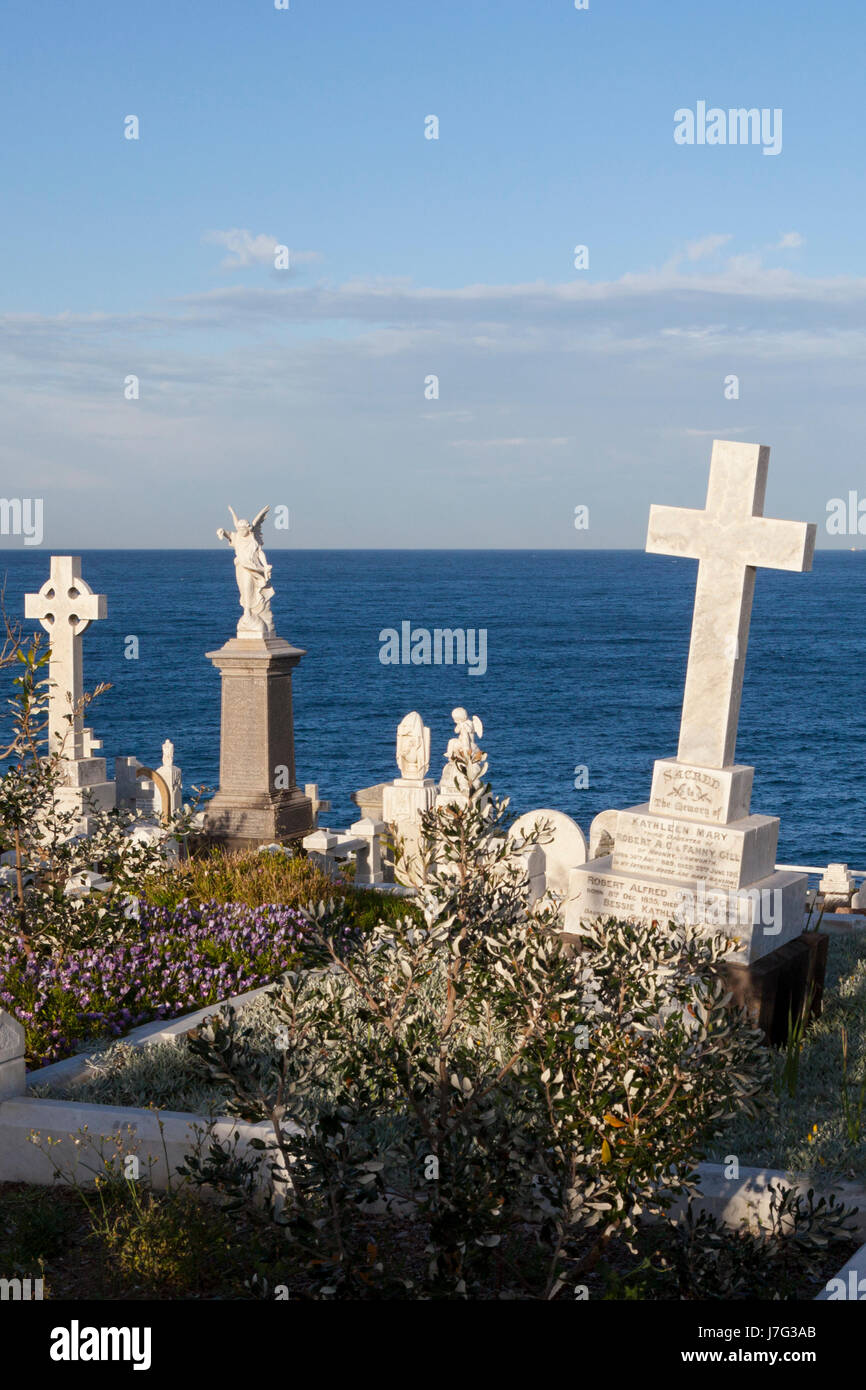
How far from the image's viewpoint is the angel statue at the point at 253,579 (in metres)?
15.7

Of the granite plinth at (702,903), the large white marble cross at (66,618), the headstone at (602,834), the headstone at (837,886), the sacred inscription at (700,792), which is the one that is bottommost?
the headstone at (837,886)

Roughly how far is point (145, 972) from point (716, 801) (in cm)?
424

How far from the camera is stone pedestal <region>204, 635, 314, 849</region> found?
1527 centimetres

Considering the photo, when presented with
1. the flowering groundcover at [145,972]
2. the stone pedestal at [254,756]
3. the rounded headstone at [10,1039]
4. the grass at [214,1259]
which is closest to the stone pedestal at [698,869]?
the flowering groundcover at [145,972]

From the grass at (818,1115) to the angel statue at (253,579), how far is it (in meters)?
9.03

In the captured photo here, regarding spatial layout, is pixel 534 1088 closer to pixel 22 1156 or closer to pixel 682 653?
pixel 22 1156

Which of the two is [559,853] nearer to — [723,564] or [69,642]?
[723,564]

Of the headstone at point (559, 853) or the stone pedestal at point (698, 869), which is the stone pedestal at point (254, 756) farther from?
the stone pedestal at point (698, 869)

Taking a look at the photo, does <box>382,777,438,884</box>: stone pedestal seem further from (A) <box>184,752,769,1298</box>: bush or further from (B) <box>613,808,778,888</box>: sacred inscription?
(A) <box>184,752,769,1298</box>: bush

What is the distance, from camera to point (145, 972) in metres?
8.59

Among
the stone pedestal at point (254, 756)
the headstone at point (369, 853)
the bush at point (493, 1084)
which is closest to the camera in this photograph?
the bush at point (493, 1084)

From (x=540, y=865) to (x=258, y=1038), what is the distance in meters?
4.86

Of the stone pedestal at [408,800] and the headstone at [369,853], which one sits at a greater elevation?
the stone pedestal at [408,800]

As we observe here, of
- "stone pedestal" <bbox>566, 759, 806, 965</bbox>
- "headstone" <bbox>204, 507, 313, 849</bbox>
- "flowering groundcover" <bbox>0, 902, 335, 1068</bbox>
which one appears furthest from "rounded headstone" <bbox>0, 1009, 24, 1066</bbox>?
"headstone" <bbox>204, 507, 313, 849</bbox>
